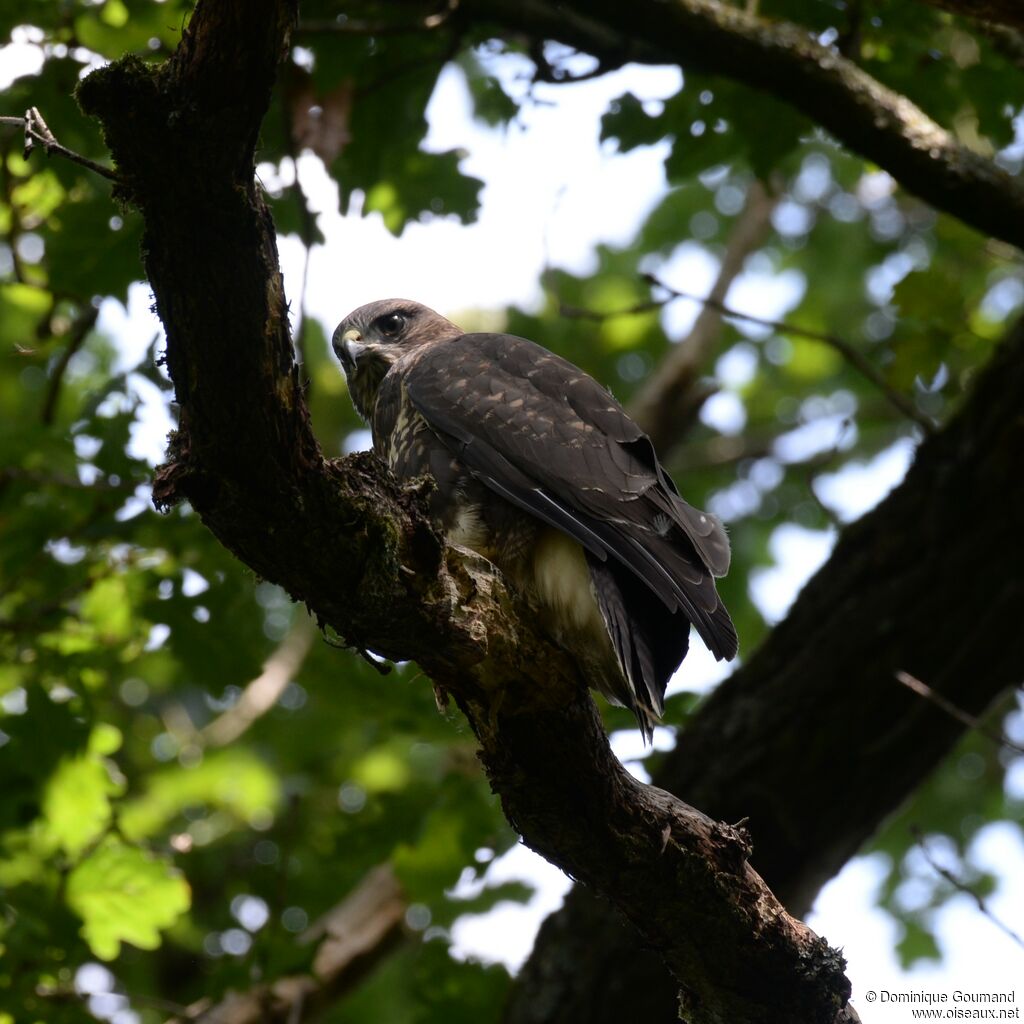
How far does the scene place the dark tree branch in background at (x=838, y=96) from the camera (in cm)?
450

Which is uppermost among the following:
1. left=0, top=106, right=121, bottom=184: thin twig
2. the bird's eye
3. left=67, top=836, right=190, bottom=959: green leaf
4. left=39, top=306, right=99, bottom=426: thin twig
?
the bird's eye

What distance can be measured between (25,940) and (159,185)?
3.08 metres

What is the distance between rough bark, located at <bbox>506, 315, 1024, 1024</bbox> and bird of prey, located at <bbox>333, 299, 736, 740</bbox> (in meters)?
1.29

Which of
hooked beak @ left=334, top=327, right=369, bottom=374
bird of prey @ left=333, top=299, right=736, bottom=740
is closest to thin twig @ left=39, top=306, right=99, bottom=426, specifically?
hooked beak @ left=334, top=327, right=369, bottom=374

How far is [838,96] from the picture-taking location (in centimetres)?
451

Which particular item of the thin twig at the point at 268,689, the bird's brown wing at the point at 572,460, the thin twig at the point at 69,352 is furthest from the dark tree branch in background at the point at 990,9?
the thin twig at the point at 268,689

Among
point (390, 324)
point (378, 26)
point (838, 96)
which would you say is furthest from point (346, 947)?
point (838, 96)

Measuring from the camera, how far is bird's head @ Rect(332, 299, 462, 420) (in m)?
5.01

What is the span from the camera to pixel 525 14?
5.06 meters

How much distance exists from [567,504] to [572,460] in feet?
0.77

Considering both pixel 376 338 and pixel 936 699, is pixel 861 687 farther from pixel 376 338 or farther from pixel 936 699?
pixel 376 338

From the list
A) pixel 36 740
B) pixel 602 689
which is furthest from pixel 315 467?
pixel 36 740

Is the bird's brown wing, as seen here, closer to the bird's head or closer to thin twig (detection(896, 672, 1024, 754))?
the bird's head

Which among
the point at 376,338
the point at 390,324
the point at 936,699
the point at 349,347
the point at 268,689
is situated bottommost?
the point at 268,689
